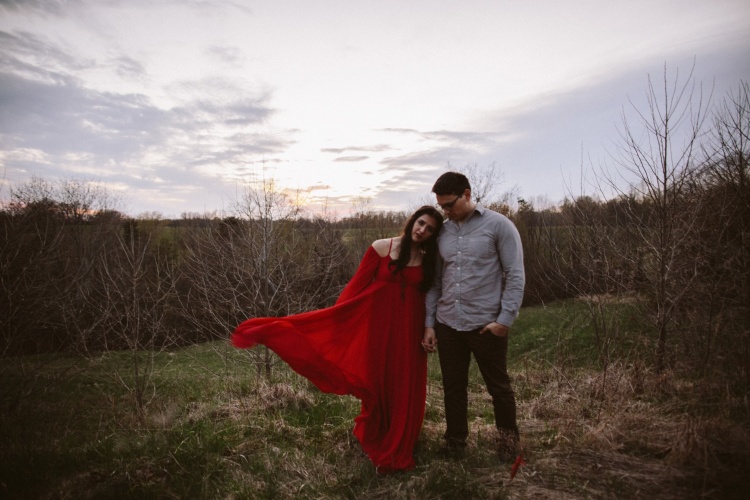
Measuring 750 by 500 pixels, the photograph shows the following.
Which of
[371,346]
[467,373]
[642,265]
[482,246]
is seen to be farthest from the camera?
[642,265]

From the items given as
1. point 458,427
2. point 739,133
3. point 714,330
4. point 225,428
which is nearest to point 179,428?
point 225,428

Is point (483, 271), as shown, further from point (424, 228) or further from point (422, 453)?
point (422, 453)

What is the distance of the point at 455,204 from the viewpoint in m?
3.15

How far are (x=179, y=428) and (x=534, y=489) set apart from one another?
3.55 m

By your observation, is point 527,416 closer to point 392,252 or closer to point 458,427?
point 458,427

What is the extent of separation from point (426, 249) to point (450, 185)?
62 cm

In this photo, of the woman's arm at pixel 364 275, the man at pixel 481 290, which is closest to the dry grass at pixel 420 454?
the man at pixel 481 290

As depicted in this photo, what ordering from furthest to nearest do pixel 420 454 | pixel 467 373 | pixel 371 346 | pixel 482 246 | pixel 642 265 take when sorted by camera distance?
pixel 642 265, pixel 371 346, pixel 420 454, pixel 467 373, pixel 482 246

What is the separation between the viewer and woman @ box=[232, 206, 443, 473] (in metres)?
3.46

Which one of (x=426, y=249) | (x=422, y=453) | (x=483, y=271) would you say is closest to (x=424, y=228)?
(x=426, y=249)

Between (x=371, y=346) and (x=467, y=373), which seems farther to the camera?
(x=371, y=346)

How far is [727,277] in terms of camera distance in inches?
215

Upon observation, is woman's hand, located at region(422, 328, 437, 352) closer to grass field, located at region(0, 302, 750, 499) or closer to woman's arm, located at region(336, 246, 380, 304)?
woman's arm, located at region(336, 246, 380, 304)

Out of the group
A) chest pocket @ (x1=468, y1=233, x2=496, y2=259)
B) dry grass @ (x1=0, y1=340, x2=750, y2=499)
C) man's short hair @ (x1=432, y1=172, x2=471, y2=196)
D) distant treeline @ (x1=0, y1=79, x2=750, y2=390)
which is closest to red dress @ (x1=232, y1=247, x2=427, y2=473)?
dry grass @ (x1=0, y1=340, x2=750, y2=499)
